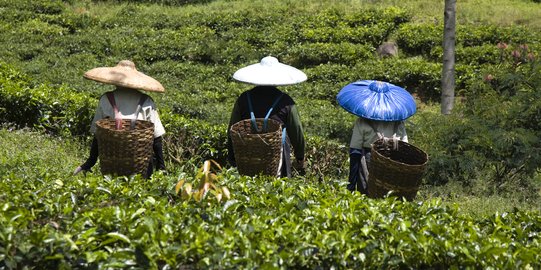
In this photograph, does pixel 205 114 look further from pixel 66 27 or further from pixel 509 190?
pixel 66 27

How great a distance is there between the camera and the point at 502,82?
8508 millimetres

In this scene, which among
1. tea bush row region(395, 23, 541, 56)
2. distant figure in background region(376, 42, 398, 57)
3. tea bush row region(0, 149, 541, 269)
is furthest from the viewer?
distant figure in background region(376, 42, 398, 57)

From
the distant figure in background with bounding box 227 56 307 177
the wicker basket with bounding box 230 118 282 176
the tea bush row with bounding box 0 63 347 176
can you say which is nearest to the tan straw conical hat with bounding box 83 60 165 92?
the distant figure in background with bounding box 227 56 307 177

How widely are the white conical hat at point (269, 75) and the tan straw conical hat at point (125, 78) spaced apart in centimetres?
82

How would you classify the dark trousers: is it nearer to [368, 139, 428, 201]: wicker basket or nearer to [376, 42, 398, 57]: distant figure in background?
[368, 139, 428, 201]: wicker basket

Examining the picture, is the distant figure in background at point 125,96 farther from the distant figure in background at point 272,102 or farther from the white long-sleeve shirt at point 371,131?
the white long-sleeve shirt at point 371,131

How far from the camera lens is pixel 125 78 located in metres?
5.67

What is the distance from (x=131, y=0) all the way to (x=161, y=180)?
2116cm

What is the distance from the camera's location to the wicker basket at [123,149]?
5094 millimetres

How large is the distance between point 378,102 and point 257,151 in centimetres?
123

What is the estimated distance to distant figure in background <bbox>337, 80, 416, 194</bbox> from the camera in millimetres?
5578

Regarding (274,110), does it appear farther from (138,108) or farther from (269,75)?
(138,108)

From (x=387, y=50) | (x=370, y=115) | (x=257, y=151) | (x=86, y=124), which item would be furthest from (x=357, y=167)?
(x=387, y=50)

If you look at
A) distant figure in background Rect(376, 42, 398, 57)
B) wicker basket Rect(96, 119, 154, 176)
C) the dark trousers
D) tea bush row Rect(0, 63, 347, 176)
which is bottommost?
distant figure in background Rect(376, 42, 398, 57)
